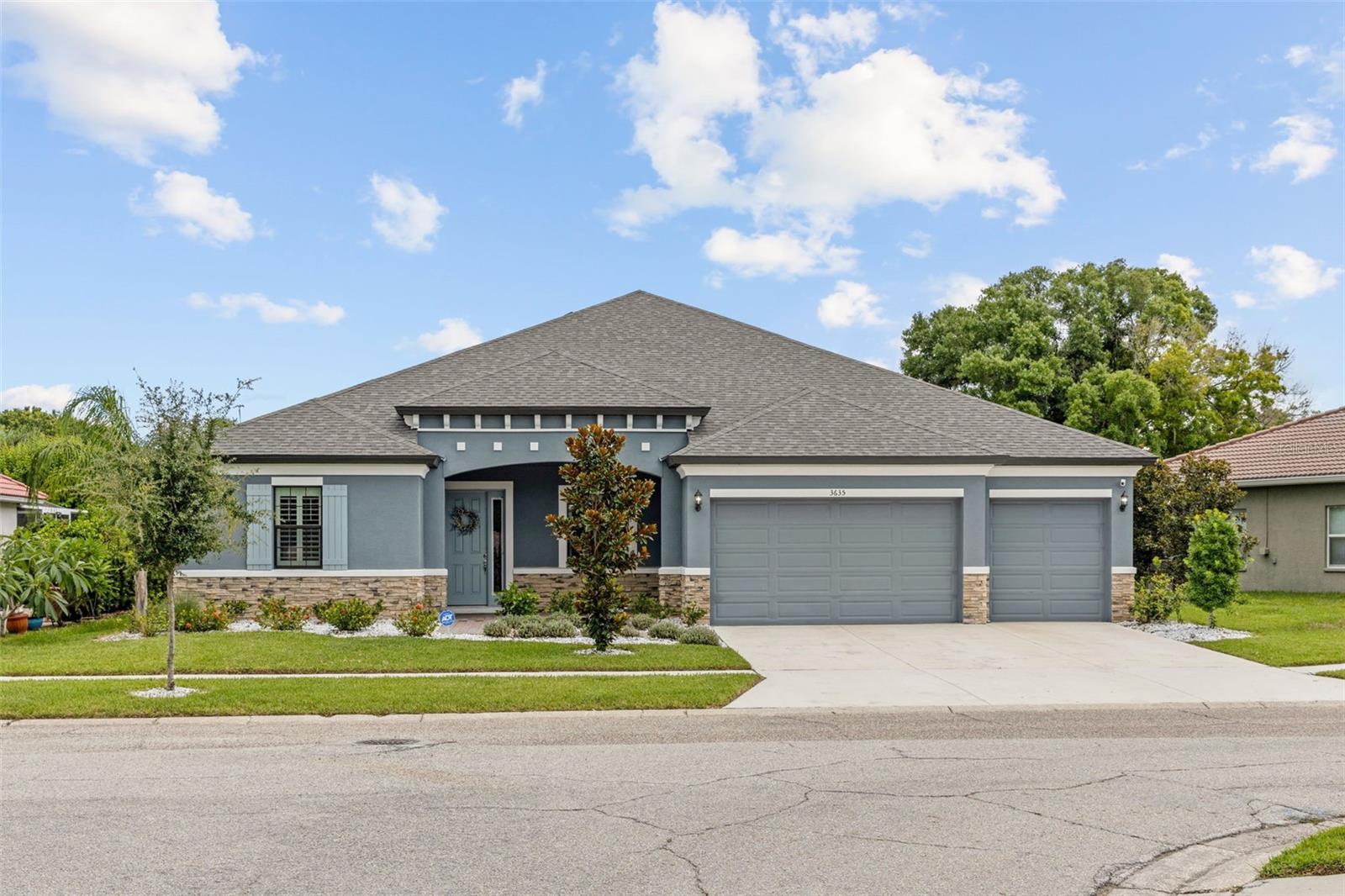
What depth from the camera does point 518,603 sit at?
65.0 ft

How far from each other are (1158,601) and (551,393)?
493 inches

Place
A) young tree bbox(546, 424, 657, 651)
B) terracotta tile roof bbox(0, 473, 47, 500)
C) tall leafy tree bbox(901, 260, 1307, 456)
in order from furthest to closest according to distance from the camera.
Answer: tall leafy tree bbox(901, 260, 1307, 456) < terracotta tile roof bbox(0, 473, 47, 500) < young tree bbox(546, 424, 657, 651)

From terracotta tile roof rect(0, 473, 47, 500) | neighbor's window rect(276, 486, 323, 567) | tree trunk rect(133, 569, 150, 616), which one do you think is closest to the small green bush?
neighbor's window rect(276, 486, 323, 567)

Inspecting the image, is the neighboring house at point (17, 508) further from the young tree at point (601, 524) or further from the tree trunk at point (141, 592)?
the young tree at point (601, 524)

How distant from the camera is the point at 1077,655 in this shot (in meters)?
16.1

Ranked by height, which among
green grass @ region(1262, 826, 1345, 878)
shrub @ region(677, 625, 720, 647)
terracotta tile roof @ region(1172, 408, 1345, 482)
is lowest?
shrub @ region(677, 625, 720, 647)

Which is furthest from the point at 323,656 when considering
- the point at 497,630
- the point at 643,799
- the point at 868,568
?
the point at 868,568

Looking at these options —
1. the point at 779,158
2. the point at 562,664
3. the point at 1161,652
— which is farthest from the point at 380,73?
the point at 1161,652

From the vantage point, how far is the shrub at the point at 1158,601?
65.4ft

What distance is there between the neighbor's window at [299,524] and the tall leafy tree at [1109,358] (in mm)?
29286

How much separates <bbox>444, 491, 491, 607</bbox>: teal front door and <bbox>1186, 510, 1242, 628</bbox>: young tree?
1378cm

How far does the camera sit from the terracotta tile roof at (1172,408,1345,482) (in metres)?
26.2

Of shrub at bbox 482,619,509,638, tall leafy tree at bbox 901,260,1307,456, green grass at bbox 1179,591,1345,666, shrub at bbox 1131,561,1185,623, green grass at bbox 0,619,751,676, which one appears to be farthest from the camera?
tall leafy tree at bbox 901,260,1307,456

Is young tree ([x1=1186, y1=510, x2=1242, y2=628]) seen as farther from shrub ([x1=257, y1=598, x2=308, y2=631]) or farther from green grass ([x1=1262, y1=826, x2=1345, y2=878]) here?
shrub ([x1=257, y1=598, x2=308, y2=631])
